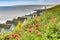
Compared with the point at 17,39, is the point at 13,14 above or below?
below

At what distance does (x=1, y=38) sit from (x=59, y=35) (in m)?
1.00

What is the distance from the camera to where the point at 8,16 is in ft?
27.1

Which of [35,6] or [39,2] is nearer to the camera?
[39,2]

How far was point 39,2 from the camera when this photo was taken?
9.64 metres

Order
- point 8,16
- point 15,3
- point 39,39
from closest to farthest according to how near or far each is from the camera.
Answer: point 39,39
point 8,16
point 15,3

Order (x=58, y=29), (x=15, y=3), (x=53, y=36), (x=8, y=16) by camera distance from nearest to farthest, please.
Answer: (x=53, y=36)
(x=58, y=29)
(x=8, y=16)
(x=15, y=3)

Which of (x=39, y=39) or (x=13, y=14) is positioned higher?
Result: (x=39, y=39)

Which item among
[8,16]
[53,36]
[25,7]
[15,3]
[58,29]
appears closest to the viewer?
[53,36]

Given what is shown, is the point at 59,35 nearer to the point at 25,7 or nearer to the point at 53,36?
the point at 53,36

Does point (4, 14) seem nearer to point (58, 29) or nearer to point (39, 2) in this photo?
point (39, 2)

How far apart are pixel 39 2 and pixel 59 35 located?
6.84 meters

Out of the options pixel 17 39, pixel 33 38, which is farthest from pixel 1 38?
pixel 33 38

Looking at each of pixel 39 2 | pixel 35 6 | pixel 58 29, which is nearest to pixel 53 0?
pixel 39 2

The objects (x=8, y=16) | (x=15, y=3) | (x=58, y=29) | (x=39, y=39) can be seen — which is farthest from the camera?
(x=15, y=3)
